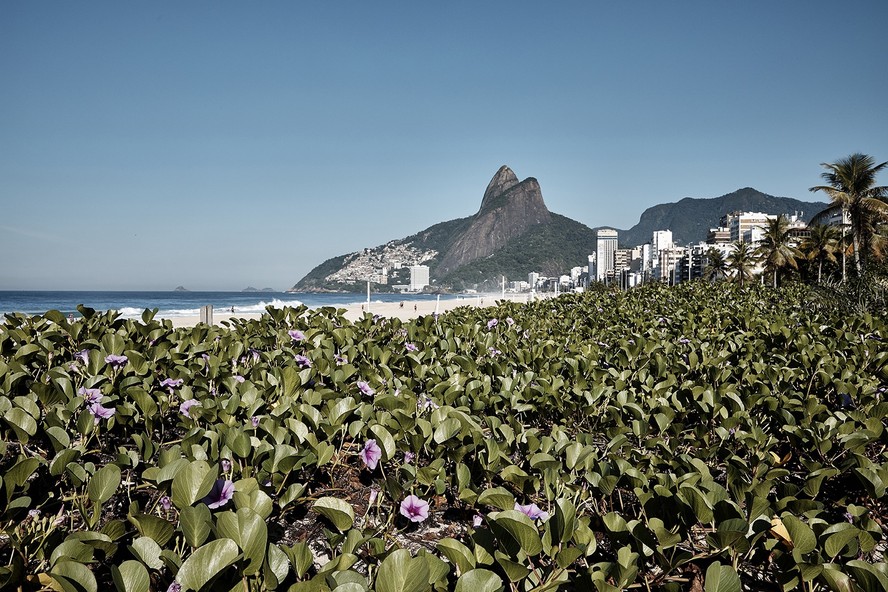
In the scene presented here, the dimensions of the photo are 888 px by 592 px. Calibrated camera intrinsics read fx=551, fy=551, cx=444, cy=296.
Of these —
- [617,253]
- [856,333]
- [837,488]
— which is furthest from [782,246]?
[617,253]

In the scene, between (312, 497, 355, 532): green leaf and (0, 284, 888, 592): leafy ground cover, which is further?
(312, 497, 355, 532): green leaf

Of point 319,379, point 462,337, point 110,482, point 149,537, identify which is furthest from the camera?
point 462,337

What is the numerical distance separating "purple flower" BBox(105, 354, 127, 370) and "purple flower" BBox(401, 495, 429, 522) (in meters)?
2.08

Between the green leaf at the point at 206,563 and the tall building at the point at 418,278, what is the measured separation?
186 metres

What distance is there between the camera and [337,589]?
3.37 ft

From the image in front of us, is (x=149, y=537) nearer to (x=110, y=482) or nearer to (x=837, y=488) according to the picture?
(x=110, y=482)

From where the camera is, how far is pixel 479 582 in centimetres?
109

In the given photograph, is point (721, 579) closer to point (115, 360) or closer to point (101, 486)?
point (101, 486)

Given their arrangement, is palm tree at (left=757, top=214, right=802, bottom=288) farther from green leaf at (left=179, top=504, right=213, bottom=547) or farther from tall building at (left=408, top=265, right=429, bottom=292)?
tall building at (left=408, top=265, right=429, bottom=292)

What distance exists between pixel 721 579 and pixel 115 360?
9.86 ft

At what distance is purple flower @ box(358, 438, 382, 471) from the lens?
2012 mm

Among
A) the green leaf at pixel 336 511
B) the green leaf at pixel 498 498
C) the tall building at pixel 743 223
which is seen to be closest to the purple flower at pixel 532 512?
the green leaf at pixel 498 498

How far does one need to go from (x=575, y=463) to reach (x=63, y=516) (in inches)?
65.6

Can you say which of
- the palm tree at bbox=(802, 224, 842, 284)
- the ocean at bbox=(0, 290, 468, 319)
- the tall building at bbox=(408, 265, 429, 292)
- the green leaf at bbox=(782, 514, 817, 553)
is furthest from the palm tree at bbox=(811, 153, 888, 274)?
the tall building at bbox=(408, 265, 429, 292)
